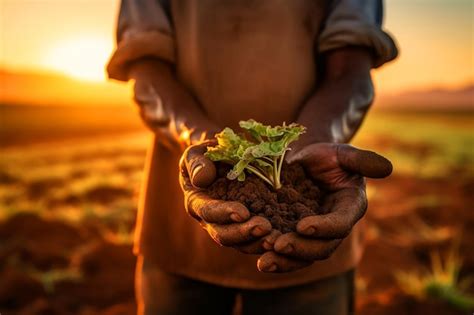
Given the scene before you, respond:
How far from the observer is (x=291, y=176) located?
156 cm

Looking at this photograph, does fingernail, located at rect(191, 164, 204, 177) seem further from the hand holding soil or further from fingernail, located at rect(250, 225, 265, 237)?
fingernail, located at rect(250, 225, 265, 237)

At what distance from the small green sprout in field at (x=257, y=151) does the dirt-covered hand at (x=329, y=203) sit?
0.24ft

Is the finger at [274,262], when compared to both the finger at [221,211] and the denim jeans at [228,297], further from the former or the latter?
the denim jeans at [228,297]

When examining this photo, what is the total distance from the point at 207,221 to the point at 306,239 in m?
0.25

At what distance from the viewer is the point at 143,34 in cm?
183

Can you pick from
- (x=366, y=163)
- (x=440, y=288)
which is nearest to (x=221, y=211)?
(x=366, y=163)

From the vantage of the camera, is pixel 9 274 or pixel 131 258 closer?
pixel 9 274

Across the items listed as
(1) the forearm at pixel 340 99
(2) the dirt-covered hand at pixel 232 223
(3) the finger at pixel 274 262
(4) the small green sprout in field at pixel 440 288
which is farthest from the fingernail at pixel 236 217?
(4) the small green sprout in field at pixel 440 288

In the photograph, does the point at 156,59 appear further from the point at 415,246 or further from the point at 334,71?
the point at 415,246

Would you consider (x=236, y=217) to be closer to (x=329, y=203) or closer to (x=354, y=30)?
(x=329, y=203)

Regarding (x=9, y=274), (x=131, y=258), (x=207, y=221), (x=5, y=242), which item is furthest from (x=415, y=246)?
(x=207, y=221)

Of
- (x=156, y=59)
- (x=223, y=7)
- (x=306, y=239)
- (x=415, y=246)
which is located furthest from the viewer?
(x=415, y=246)

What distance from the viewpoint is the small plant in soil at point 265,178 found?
1.43 metres

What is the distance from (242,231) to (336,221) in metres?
0.23
